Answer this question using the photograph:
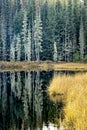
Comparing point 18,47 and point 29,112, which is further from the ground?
point 29,112

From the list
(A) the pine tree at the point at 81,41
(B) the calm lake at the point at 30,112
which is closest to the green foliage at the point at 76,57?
(A) the pine tree at the point at 81,41

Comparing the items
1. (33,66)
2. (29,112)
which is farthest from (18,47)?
(29,112)

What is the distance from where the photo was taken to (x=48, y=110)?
19.4m

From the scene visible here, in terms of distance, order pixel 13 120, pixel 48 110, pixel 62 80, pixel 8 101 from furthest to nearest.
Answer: pixel 62 80
pixel 8 101
pixel 48 110
pixel 13 120

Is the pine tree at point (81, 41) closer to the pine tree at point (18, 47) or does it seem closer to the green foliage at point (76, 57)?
the green foliage at point (76, 57)

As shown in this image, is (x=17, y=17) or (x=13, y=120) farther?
(x=17, y=17)

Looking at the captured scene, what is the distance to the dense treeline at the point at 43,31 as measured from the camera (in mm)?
69250

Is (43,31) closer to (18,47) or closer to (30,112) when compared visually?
(18,47)

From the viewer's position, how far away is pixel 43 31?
74562 mm

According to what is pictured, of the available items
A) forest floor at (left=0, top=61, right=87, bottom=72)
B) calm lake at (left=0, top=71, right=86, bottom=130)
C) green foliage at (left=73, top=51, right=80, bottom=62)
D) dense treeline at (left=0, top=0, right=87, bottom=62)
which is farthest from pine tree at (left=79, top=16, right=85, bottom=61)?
calm lake at (left=0, top=71, right=86, bottom=130)

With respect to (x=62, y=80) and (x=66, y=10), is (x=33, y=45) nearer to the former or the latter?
(x=66, y=10)

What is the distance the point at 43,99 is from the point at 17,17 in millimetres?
54964

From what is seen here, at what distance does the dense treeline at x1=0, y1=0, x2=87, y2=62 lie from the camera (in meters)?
69.2

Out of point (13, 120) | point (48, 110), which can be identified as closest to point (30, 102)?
point (48, 110)
